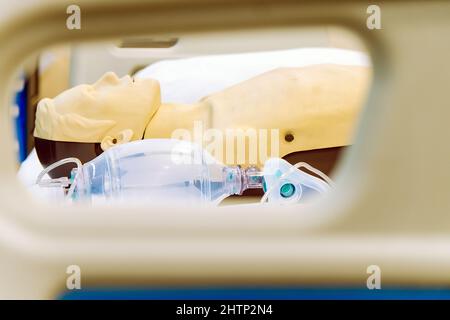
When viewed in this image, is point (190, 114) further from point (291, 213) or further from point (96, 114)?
point (291, 213)

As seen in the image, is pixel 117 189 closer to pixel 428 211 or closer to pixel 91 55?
pixel 428 211

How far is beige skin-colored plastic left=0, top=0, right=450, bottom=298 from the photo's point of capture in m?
0.61

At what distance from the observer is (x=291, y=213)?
65 cm

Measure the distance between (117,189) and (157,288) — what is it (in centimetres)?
29

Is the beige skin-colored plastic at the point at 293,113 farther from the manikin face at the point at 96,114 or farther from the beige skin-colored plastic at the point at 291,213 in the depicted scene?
the beige skin-colored plastic at the point at 291,213

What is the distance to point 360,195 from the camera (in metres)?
0.62

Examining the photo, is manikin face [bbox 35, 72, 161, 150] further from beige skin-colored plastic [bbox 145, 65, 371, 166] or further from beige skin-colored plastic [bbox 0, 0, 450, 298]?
beige skin-colored plastic [bbox 0, 0, 450, 298]

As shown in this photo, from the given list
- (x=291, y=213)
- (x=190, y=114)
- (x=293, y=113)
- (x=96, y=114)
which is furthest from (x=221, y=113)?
(x=291, y=213)

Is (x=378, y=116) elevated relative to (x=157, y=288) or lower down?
elevated

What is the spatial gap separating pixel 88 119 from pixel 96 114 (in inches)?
0.9

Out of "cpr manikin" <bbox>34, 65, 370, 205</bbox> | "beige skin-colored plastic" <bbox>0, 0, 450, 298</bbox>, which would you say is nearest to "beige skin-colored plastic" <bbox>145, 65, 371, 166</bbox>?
"cpr manikin" <bbox>34, 65, 370, 205</bbox>

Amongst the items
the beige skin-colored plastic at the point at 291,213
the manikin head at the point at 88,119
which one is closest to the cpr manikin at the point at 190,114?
the manikin head at the point at 88,119

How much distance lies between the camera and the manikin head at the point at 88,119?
1.46m

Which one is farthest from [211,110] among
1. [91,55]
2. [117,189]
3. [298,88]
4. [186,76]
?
[91,55]
